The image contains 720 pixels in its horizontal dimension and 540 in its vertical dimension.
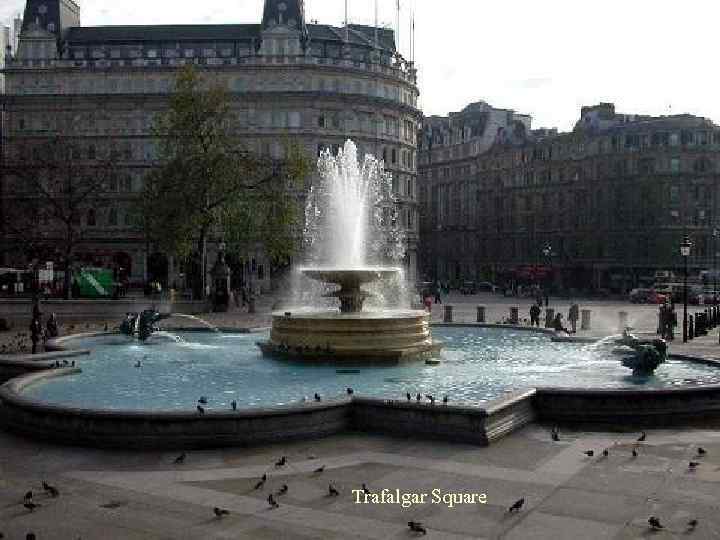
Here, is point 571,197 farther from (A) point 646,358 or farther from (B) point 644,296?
(A) point 646,358

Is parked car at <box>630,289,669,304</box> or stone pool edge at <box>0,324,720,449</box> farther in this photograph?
parked car at <box>630,289,669,304</box>

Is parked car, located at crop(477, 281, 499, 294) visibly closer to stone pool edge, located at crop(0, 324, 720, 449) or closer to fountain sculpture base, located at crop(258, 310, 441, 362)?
fountain sculpture base, located at crop(258, 310, 441, 362)

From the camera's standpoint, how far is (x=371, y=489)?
1206 centimetres

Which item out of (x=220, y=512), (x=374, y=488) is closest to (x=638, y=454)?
(x=374, y=488)

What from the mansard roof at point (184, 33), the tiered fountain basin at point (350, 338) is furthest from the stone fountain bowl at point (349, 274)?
the mansard roof at point (184, 33)

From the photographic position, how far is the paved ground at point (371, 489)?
10.4 m

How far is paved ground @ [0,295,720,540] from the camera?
10.4 metres

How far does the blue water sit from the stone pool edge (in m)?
1.08

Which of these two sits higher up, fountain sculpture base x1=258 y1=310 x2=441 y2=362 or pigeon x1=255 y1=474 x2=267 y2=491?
→ fountain sculpture base x1=258 y1=310 x2=441 y2=362

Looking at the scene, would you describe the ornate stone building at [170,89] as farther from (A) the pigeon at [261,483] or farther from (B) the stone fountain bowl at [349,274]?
(A) the pigeon at [261,483]

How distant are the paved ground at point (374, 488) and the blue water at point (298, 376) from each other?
8.27 feet

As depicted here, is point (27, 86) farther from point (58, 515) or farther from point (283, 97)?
point (58, 515)

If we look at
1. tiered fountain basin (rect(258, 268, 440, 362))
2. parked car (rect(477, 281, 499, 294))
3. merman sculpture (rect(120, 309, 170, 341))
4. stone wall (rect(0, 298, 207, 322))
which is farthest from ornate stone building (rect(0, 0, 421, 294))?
tiered fountain basin (rect(258, 268, 440, 362))

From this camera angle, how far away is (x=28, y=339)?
33.6 m
